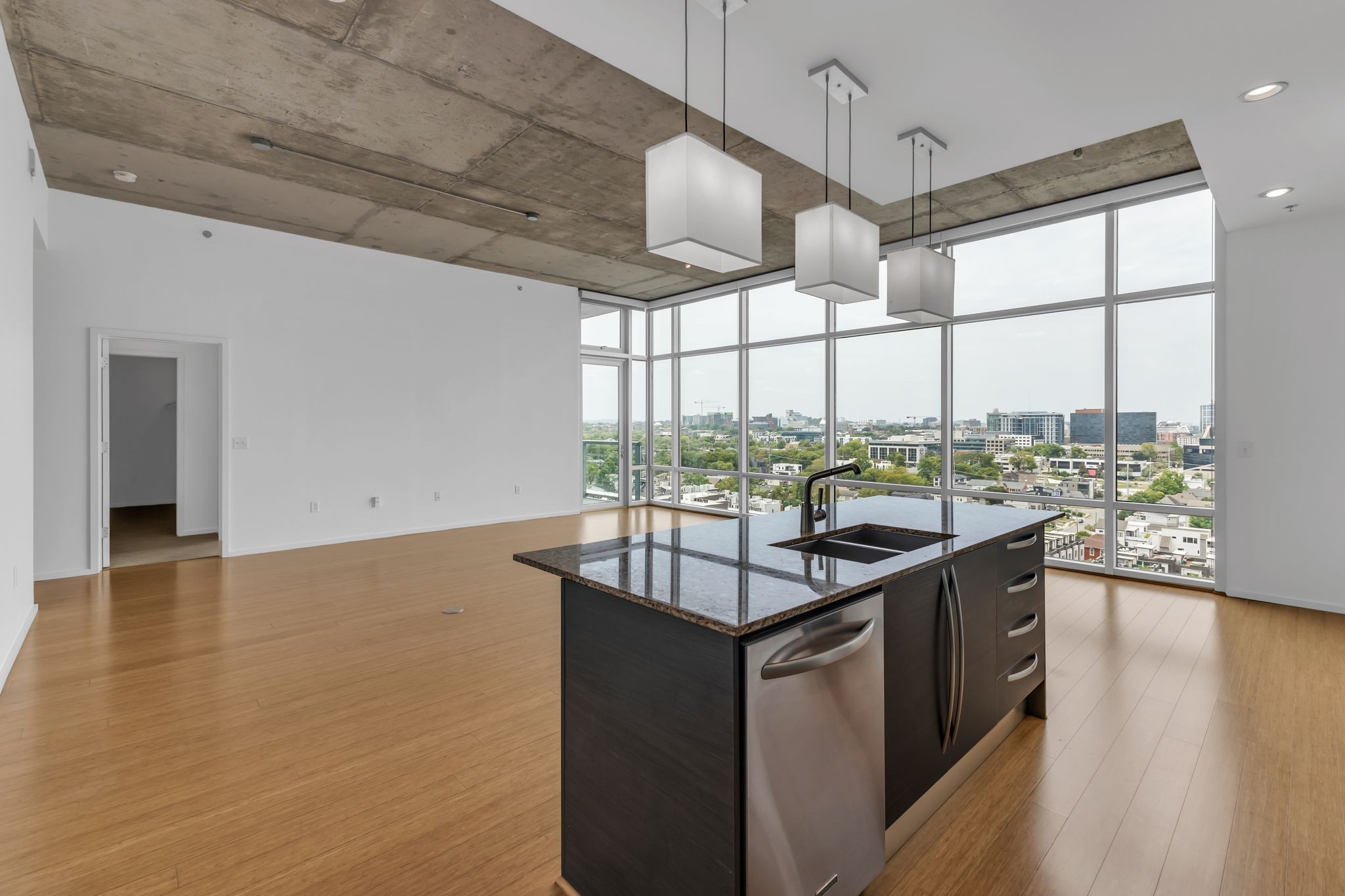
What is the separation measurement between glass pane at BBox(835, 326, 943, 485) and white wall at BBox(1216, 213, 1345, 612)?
87.1 inches

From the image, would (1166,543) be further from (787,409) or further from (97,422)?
(97,422)

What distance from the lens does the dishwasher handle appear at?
4.41ft

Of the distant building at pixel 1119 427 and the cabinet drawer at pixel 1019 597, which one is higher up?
the distant building at pixel 1119 427

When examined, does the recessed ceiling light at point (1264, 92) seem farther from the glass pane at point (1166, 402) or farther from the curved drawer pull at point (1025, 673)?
the glass pane at point (1166, 402)

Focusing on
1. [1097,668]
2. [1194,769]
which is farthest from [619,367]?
[1194,769]

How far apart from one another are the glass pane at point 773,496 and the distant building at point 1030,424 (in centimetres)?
237

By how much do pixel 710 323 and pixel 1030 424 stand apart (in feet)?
14.5

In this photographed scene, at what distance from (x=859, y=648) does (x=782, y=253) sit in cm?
610

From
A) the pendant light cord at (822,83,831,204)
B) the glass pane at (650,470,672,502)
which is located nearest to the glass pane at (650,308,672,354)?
the glass pane at (650,470,672,502)

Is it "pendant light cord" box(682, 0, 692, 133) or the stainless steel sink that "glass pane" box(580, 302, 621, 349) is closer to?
"pendant light cord" box(682, 0, 692, 133)

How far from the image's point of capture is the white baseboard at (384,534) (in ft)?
20.1

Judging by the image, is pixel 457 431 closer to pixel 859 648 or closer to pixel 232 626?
pixel 232 626

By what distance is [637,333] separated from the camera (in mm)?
9617

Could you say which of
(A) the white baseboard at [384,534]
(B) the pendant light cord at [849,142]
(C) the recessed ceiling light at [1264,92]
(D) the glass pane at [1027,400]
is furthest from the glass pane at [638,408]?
(C) the recessed ceiling light at [1264,92]
